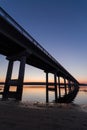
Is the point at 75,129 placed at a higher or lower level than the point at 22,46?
lower

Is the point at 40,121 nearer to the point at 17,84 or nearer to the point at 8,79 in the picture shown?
the point at 17,84

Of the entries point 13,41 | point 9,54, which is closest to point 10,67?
point 9,54

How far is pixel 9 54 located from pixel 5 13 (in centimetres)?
756

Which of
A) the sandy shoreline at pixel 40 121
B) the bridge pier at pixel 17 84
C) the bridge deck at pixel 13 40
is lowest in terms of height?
the sandy shoreline at pixel 40 121

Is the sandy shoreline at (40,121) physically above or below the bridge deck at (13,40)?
below

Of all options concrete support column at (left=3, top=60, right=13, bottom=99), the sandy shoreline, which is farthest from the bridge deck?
the sandy shoreline

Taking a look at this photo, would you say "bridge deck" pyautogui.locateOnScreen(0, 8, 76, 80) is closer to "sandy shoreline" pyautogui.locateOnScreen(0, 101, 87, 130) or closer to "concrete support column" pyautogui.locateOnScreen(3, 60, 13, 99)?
"concrete support column" pyautogui.locateOnScreen(3, 60, 13, 99)

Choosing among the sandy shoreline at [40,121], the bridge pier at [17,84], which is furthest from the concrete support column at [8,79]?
the sandy shoreline at [40,121]

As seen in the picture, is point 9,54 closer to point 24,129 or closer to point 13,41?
point 13,41

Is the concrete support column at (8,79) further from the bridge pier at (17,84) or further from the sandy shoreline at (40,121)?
the sandy shoreline at (40,121)

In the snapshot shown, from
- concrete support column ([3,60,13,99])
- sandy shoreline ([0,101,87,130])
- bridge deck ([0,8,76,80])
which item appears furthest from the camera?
concrete support column ([3,60,13,99])

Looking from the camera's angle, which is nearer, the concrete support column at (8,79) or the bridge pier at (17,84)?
the bridge pier at (17,84)

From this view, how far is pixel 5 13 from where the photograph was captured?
584 inches

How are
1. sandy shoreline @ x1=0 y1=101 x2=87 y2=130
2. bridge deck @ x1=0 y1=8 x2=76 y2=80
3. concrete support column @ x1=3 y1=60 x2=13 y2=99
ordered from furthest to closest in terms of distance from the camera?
1. concrete support column @ x1=3 y1=60 x2=13 y2=99
2. bridge deck @ x1=0 y1=8 x2=76 y2=80
3. sandy shoreline @ x1=0 y1=101 x2=87 y2=130
